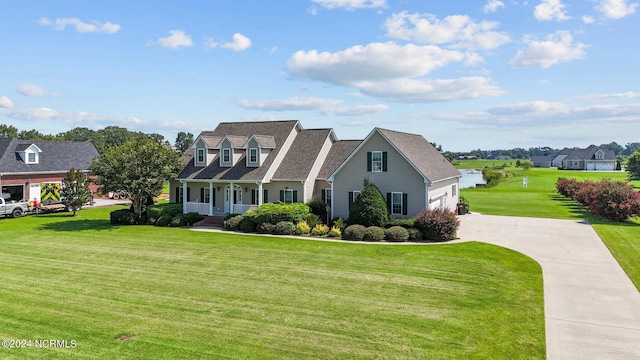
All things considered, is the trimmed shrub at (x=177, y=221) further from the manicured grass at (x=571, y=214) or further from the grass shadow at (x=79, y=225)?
the manicured grass at (x=571, y=214)

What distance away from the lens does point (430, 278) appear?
16156 millimetres

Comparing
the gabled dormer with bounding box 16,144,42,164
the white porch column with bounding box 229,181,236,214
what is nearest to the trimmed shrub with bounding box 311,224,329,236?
the white porch column with bounding box 229,181,236,214

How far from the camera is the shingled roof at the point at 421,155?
90.3 ft

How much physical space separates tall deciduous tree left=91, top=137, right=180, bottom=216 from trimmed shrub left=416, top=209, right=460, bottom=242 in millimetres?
19629

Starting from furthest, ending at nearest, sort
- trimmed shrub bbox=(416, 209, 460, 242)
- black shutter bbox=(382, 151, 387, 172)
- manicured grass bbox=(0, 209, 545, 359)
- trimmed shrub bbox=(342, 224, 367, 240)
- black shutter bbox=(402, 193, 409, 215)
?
black shutter bbox=(382, 151, 387, 172) → black shutter bbox=(402, 193, 409, 215) → trimmed shrub bbox=(342, 224, 367, 240) → trimmed shrub bbox=(416, 209, 460, 242) → manicured grass bbox=(0, 209, 545, 359)

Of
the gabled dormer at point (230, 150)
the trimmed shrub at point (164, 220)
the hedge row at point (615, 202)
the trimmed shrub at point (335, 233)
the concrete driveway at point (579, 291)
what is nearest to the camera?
the concrete driveway at point (579, 291)

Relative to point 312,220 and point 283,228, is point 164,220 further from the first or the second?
point 312,220

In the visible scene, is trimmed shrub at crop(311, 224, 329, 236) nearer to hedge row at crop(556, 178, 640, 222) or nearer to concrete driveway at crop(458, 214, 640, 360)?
concrete driveway at crop(458, 214, 640, 360)

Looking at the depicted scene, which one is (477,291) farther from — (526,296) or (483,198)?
(483,198)

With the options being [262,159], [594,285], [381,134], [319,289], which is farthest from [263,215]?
[594,285]

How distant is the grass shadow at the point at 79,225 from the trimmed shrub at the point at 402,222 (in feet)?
64.5

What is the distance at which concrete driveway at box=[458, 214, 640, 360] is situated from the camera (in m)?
10.4

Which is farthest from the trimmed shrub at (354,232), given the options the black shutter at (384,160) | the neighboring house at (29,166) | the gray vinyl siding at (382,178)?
the neighboring house at (29,166)

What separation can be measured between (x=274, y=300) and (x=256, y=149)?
20.3m
